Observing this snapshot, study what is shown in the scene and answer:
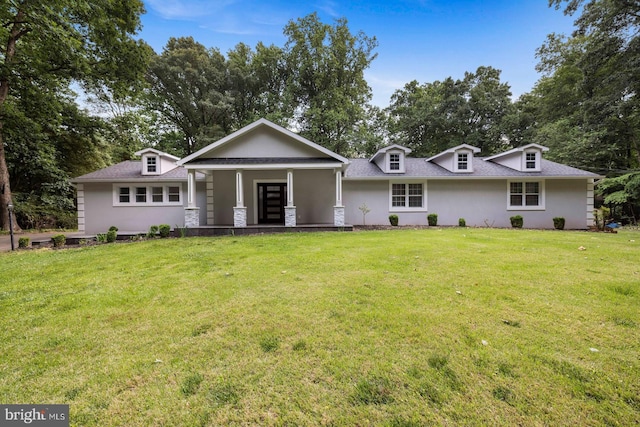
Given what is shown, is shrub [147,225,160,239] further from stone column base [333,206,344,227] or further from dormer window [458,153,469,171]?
dormer window [458,153,469,171]

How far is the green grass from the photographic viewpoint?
1879 millimetres

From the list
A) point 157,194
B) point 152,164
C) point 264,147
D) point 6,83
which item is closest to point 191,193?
point 157,194

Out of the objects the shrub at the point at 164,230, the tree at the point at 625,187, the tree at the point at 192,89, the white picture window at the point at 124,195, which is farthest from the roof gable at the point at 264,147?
the tree at the point at 625,187

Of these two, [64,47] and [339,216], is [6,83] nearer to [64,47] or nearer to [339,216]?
[64,47]

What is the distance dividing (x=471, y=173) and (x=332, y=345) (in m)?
13.7

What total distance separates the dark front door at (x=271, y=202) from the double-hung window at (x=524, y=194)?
1184cm

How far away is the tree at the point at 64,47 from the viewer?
36.6 feet

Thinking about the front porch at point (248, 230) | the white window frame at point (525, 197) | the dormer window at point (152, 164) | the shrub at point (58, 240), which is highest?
A: the dormer window at point (152, 164)

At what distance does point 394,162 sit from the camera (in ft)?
45.9

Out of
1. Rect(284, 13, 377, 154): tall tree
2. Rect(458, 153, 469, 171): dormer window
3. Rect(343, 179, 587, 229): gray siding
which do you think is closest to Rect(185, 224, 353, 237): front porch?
Rect(343, 179, 587, 229): gray siding

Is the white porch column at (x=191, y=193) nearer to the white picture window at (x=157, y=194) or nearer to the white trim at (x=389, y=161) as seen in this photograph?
the white picture window at (x=157, y=194)

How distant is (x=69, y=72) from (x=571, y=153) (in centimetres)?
3045

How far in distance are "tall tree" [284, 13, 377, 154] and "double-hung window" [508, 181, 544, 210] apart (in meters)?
13.4

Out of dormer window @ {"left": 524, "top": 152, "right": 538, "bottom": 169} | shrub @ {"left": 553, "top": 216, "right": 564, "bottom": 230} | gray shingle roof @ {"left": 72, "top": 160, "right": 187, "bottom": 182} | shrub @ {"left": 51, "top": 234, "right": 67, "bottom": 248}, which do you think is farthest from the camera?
dormer window @ {"left": 524, "top": 152, "right": 538, "bottom": 169}
